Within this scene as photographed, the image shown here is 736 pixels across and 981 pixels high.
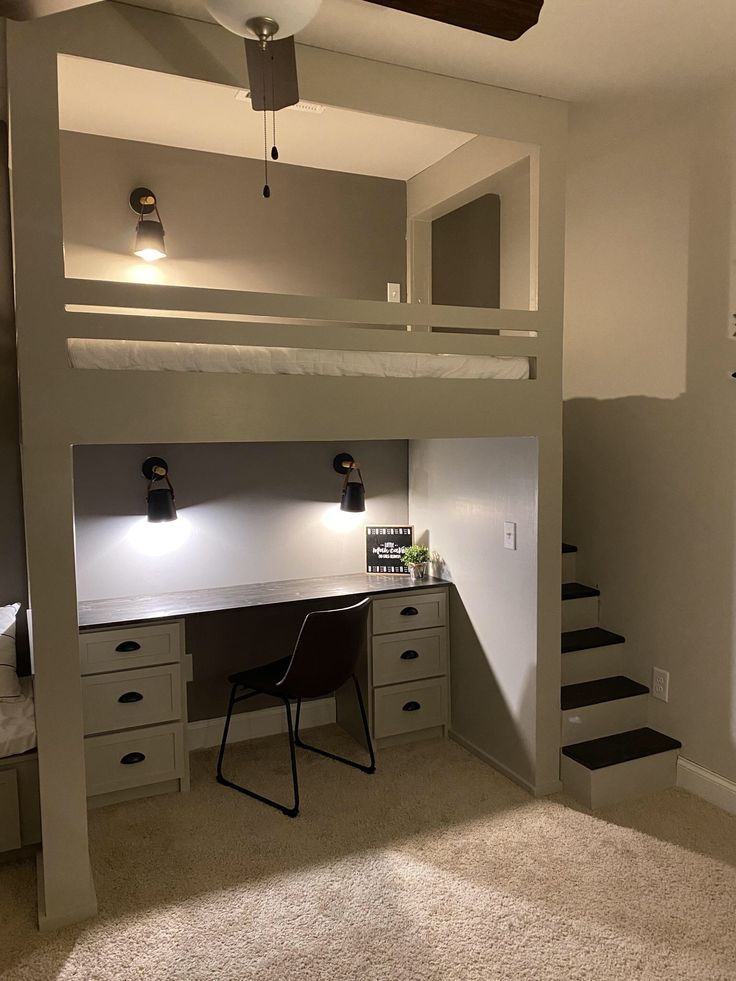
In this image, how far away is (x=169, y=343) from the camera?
2326 millimetres

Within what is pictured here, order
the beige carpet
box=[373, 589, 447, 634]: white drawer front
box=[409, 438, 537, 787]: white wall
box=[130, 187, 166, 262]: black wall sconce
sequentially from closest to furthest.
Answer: the beige carpet → box=[409, 438, 537, 787]: white wall → box=[130, 187, 166, 262]: black wall sconce → box=[373, 589, 447, 634]: white drawer front

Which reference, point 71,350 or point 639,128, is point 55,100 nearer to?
point 71,350

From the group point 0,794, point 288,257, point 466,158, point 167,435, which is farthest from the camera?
point 288,257

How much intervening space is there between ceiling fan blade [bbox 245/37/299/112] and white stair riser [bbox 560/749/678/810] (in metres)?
2.54

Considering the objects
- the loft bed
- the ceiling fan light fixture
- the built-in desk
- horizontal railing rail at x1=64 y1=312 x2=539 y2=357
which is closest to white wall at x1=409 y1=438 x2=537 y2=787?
the built-in desk

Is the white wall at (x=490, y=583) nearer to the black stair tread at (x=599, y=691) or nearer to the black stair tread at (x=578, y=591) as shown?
the black stair tread at (x=599, y=691)

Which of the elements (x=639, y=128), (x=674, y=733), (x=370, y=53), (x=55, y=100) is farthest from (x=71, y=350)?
(x=674, y=733)

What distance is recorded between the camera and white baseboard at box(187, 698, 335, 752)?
345cm

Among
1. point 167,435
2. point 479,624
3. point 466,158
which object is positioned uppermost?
point 466,158

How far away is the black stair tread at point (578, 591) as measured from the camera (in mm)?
3430

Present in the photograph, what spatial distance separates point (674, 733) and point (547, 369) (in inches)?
62.4

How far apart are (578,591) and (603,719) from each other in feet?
1.97

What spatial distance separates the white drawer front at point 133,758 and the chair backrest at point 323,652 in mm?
553

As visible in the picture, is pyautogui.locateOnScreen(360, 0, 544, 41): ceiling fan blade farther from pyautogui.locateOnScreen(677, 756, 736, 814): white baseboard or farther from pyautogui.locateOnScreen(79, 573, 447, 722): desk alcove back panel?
pyautogui.locateOnScreen(677, 756, 736, 814): white baseboard
